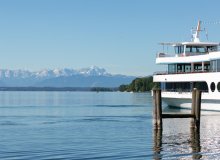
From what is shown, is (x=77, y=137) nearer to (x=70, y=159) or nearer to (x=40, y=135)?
(x=40, y=135)

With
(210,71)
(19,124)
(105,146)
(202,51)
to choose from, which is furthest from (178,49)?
(105,146)

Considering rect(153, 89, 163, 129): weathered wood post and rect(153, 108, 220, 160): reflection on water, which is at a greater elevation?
rect(153, 89, 163, 129): weathered wood post

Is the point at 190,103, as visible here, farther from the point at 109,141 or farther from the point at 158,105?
the point at 109,141

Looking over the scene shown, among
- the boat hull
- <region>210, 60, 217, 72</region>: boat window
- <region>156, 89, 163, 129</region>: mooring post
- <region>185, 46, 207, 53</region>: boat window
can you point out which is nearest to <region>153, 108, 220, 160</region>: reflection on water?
<region>156, 89, 163, 129</region>: mooring post

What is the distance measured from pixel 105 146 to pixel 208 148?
6180 mm

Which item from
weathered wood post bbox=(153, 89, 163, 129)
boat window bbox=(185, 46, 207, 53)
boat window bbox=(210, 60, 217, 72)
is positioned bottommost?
weathered wood post bbox=(153, 89, 163, 129)

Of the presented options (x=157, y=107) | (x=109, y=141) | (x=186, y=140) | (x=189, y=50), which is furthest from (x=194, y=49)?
(x=109, y=141)

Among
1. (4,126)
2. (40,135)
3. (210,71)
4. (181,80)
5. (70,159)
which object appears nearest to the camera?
(70,159)

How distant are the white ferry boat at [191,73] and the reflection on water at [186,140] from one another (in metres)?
8.00

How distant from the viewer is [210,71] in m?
61.8

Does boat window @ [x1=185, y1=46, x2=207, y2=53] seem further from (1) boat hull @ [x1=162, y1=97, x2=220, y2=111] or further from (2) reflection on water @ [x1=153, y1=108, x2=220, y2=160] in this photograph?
(2) reflection on water @ [x1=153, y1=108, x2=220, y2=160]

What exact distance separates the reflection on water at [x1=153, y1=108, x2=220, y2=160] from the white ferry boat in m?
8.00

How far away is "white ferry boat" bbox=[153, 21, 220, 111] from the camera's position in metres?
60.2

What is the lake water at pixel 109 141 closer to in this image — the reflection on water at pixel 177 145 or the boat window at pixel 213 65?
the reflection on water at pixel 177 145
